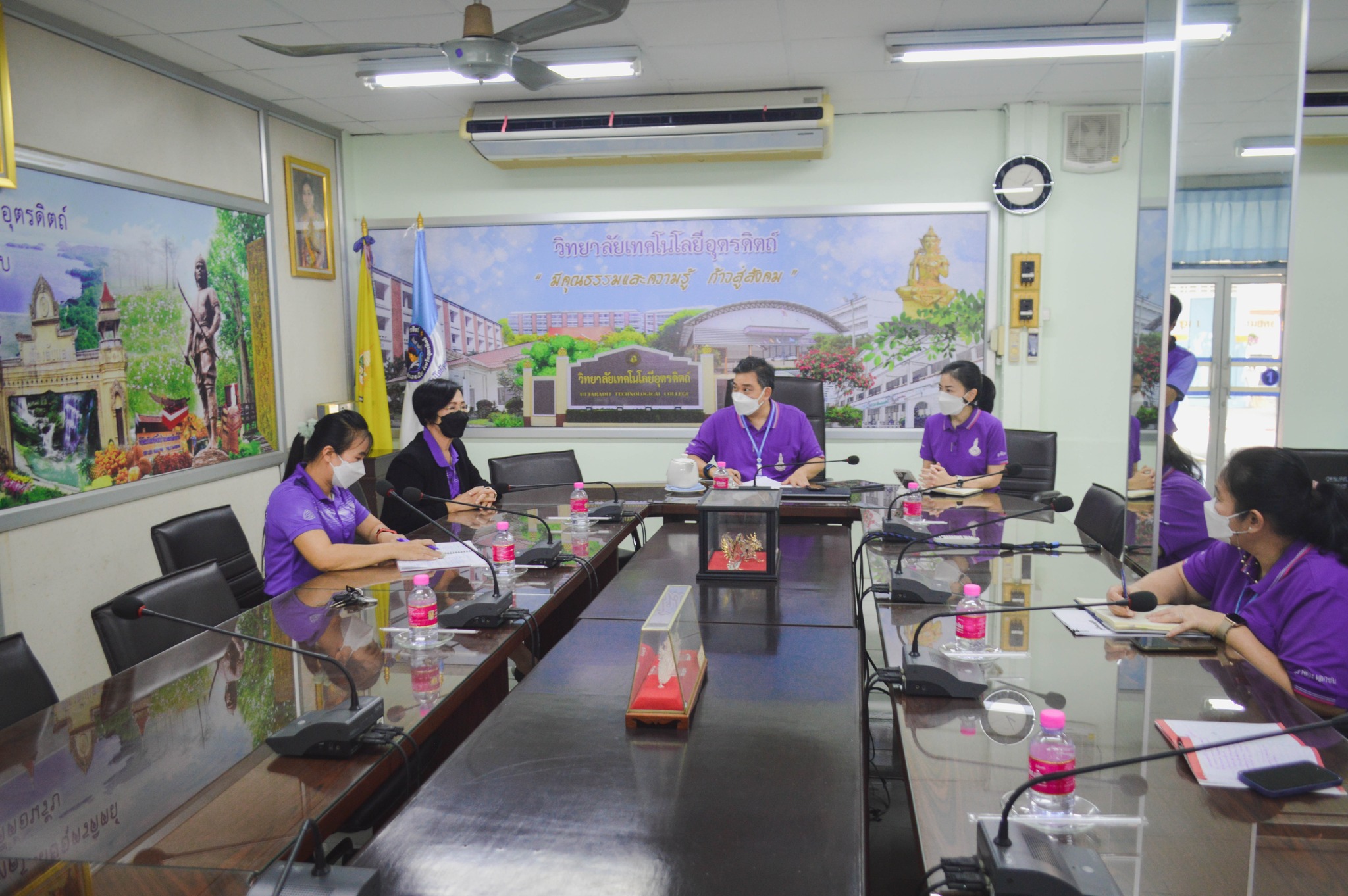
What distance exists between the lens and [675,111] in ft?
16.4

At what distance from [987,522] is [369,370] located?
415 cm

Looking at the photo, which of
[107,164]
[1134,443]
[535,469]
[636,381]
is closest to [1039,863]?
[1134,443]

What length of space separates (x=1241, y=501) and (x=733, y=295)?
150 inches

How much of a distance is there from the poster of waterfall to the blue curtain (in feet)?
12.9

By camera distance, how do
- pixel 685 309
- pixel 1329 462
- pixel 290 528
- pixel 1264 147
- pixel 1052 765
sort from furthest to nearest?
pixel 685 309 → pixel 1329 462 → pixel 290 528 → pixel 1264 147 → pixel 1052 765

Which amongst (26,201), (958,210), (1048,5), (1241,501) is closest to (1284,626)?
(1241,501)

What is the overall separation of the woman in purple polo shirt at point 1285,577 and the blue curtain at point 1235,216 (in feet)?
1.61

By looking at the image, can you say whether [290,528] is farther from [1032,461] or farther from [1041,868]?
[1032,461]

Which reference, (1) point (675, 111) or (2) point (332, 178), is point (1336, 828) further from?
(2) point (332, 178)

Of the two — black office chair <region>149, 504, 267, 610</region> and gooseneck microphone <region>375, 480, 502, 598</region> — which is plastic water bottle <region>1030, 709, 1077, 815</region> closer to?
gooseneck microphone <region>375, 480, 502, 598</region>

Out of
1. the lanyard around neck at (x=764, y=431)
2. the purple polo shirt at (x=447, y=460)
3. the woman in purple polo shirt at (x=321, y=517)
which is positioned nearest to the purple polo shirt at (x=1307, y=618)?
the woman in purple polo shirt at (x=321, y=517)

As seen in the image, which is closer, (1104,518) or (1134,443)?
(1134,443)

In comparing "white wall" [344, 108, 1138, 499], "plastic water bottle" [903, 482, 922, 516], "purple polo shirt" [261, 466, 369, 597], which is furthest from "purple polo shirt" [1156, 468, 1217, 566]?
"white wall" [344, 108, 1138, 499]

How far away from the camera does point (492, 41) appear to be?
265 cm
